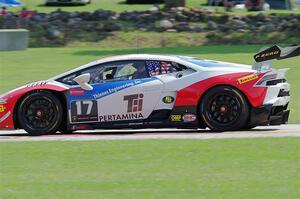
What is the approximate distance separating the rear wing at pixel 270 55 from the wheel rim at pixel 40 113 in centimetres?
310

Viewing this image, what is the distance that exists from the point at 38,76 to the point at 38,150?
1278 cm

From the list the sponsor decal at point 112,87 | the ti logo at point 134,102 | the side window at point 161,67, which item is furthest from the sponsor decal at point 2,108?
the side window at point 161,67

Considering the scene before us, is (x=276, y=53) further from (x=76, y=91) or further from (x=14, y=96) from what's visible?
(x=14, y=96)

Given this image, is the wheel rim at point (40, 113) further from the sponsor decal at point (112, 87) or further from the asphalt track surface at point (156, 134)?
the sponsor decal at point (112, 87)

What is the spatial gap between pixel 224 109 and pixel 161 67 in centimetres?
114

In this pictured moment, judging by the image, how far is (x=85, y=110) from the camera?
42.2 feet

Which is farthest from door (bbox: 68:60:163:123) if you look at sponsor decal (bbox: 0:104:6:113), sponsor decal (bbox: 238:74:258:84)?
sponsor decal (bbox: 238:74:258:84)

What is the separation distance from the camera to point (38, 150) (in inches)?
431

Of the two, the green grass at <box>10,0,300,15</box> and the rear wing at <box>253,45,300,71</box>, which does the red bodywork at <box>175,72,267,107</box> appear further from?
the green grass at <box>10,0,300,15</box>

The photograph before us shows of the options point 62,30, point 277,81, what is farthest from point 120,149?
point 62,30

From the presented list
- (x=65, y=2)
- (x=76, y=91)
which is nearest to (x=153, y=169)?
(x=76, y=91)

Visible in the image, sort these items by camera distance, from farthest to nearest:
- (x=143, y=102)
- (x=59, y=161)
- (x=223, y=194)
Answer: (x=143, y=102), (x=59, y=161), (x=223, y=194)

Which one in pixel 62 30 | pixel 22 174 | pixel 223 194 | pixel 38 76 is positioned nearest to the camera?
pixel 223 194

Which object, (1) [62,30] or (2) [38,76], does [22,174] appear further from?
(1) [62,30]
